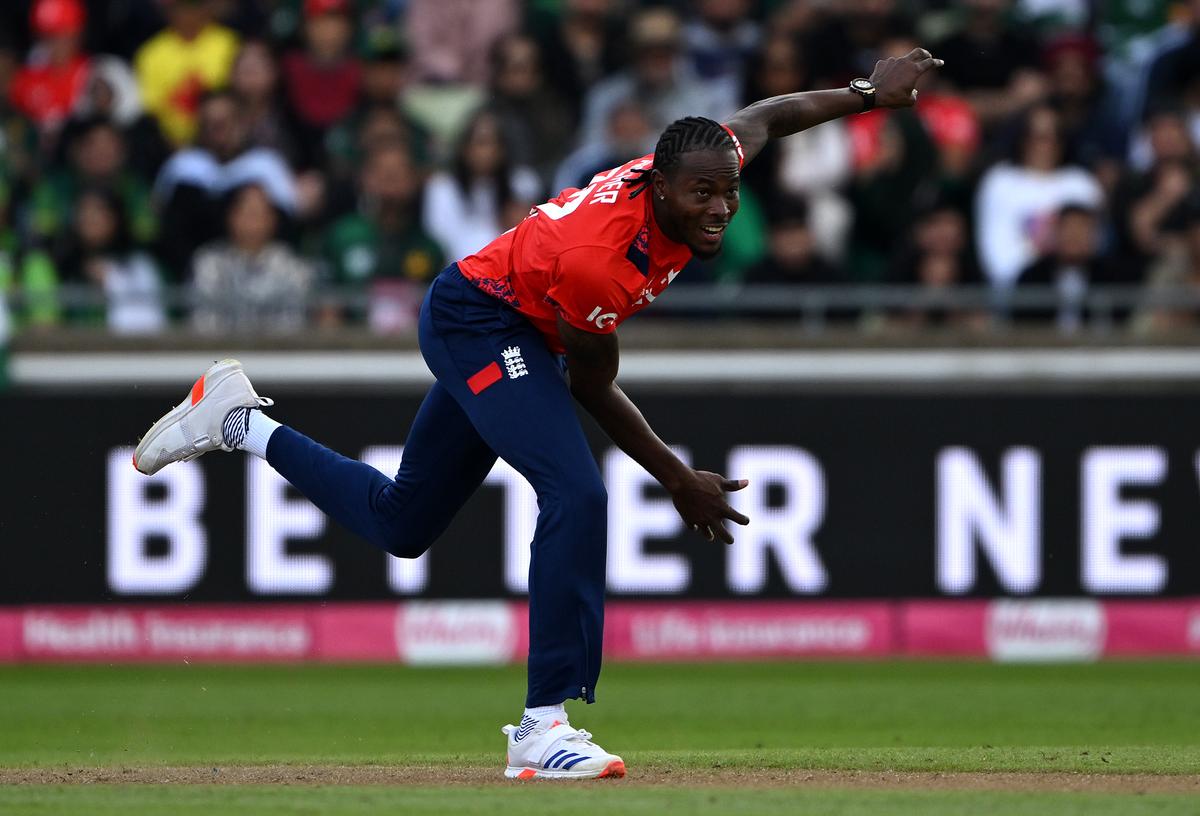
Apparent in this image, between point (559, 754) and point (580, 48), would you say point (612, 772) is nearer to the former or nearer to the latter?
point (559, 754)

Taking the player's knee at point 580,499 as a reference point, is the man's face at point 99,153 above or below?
above

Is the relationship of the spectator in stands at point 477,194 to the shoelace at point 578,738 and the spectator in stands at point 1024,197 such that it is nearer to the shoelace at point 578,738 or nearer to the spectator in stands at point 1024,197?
the spectator in stands at point 1024,197

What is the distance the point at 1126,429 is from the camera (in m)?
13.0

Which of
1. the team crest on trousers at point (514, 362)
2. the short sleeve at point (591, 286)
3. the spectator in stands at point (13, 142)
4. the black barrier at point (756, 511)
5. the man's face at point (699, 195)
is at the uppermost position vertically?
the spectator in stands at point (13, 142)

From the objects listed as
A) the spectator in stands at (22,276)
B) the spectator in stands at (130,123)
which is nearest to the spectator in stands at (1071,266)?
the spectator in stands at (130,123)

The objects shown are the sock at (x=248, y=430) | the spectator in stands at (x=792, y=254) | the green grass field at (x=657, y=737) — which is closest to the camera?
the green grass field at (x=657, y=737)

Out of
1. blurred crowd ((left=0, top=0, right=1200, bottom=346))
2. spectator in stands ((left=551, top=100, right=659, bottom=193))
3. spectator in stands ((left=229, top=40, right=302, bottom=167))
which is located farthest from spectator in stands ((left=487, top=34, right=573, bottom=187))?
spectator in stands ((left=229, top=40, right=302, bottom=167))

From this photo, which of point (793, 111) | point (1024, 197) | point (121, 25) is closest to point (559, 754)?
point (793, 111)

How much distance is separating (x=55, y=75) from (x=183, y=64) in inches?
35.2

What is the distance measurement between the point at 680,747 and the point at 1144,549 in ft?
17.1

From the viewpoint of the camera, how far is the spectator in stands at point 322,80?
48.1ft

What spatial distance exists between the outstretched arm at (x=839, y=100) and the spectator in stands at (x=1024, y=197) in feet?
19.8

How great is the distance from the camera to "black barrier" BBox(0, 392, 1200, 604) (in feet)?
42.5

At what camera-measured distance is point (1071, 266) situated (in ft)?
43.8
